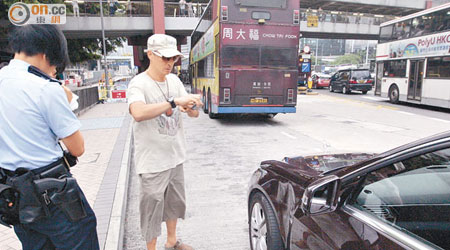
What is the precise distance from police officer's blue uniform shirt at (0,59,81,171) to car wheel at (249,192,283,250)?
160 cm

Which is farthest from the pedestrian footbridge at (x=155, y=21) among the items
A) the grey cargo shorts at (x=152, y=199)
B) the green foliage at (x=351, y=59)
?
the green foliage at (x=351, y=59)

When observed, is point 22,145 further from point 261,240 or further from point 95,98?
point 95,98

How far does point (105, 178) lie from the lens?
16.1 feet

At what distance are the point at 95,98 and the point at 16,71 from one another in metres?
15.8

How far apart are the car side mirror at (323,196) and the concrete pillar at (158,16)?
2459cm

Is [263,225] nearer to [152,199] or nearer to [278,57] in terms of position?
[152,199]

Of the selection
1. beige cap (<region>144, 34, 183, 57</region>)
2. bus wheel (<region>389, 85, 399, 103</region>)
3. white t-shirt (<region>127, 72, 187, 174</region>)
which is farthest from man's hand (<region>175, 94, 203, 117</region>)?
bus wheel (<region>389, 85, 399, 103</region>)

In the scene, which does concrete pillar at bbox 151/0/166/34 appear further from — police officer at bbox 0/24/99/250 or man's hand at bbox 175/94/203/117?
police officer at bbox 0/24/99/250

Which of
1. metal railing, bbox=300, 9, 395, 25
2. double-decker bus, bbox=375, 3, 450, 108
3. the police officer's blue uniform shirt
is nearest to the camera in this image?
the police officer's blue uniform shirt

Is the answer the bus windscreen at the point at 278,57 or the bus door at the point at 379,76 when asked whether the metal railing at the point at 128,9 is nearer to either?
the bus door at the point at 379,76

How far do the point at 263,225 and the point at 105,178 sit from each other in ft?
10.2

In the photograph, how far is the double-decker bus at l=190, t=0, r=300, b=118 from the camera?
9883 mm

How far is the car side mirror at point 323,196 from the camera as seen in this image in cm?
176

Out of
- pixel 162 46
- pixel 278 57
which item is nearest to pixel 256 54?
pixel 278 57
